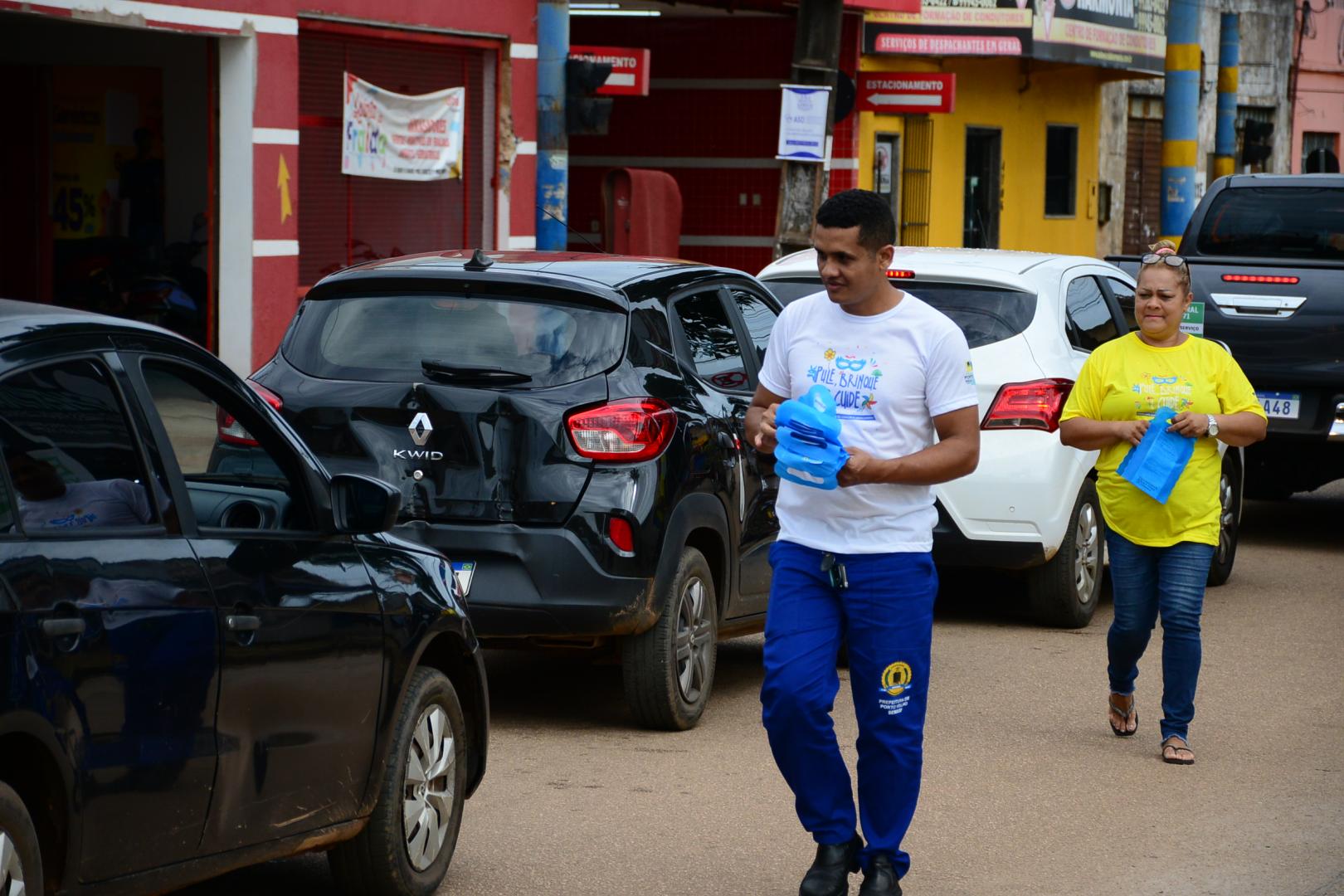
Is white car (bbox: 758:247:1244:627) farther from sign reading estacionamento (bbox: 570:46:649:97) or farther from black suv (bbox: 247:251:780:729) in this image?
sign reading estacionamento (bbox: 570:46:649:97)

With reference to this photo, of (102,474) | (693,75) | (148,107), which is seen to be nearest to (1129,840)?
(102,474)

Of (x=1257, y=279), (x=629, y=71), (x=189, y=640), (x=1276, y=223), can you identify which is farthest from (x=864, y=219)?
(x=629, y=71)

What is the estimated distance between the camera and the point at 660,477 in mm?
7375

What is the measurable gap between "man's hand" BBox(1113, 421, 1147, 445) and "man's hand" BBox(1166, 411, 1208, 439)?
0.10 m

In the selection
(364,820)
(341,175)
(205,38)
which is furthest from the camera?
(341,175)

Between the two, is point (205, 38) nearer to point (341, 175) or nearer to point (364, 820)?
point (341, 175)

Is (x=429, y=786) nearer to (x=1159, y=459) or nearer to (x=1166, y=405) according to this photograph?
(x=1159, y=459)

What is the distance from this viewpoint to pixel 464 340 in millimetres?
7457

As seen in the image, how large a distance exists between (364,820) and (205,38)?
11478mm

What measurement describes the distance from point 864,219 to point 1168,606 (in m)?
2.79

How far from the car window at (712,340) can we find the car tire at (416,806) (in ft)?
8.90

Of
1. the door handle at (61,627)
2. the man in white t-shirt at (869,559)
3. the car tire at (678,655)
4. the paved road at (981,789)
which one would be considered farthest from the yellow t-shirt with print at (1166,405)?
the door handle at (61,627)

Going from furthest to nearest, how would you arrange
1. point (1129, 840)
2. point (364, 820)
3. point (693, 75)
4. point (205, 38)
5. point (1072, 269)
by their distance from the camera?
point (693, 75) < point (205, 38) < point (1072, 269) < point (1129, 840) < point (364, 820)

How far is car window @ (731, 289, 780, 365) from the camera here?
344 inches
